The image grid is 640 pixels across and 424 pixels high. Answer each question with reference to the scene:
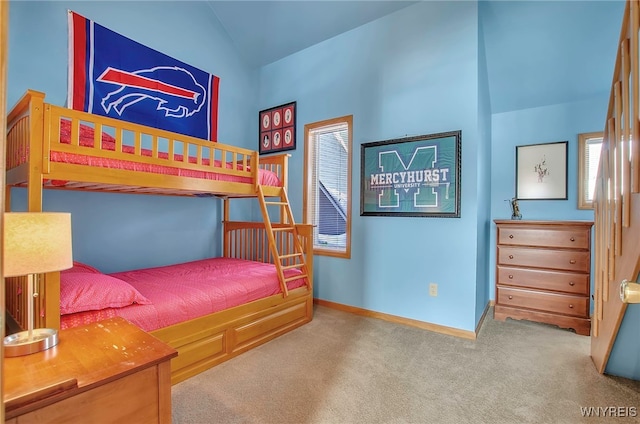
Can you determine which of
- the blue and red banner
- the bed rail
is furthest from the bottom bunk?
the blue and red banner

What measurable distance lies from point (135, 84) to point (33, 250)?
2.55 metres

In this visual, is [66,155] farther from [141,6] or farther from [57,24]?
[141,6]

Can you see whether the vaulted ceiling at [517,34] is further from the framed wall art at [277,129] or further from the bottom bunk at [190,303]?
the bottom bunk at [190,303]

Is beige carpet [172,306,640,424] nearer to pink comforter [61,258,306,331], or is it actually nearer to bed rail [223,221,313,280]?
pink comforter [61,258,306,331]

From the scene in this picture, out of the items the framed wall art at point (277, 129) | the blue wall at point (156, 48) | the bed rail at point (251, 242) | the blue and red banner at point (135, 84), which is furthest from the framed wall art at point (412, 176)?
the blue and red banner at point (135, 84)

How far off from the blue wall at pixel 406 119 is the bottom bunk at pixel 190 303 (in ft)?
2.15

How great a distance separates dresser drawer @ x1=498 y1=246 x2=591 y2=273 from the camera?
105 inches

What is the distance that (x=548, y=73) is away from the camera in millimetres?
2918

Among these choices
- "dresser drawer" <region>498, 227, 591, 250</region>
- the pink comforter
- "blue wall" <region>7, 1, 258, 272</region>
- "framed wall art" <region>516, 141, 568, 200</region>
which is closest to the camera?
the pink comforter

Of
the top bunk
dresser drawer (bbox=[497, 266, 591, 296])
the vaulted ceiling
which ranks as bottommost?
dresser drawer (bbox=[497, 266, 591, 296])

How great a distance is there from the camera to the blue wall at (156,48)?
2.43m

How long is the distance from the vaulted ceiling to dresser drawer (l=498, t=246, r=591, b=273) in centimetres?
163

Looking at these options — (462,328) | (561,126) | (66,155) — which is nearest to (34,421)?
(66,155)

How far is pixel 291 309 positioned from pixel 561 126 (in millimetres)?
3398
